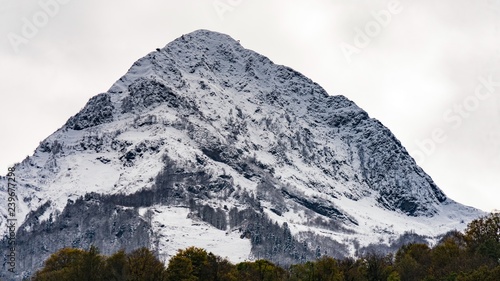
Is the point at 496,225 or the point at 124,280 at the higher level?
the point at 496,225

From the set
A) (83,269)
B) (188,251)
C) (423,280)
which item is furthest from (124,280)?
(423,280)

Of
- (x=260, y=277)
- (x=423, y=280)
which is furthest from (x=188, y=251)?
(x=423, y=280)

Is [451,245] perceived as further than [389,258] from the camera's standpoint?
No

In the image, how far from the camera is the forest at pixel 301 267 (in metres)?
144

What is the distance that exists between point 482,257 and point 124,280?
66.8m

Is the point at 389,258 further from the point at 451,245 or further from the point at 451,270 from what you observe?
the point at 451,270

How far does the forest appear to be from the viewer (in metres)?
144

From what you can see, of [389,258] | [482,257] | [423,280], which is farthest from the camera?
[389,258]

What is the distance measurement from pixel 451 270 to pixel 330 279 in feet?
73.3

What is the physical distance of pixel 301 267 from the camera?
16325 centimetres

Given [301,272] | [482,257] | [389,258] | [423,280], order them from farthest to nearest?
[389,258] < [301,272] < [482,257] < [423,280]

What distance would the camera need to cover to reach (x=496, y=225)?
168m

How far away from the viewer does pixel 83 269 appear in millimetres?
142875

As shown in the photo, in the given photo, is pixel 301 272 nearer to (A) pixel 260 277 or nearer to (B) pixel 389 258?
(A) pixel 260 277
